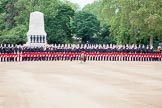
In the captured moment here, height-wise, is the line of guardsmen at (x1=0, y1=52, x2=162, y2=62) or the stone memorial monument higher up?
the stone memorial monument

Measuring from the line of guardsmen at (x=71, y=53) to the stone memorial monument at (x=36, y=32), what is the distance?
11.7 metres

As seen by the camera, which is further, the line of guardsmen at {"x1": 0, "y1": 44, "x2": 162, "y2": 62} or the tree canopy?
the tree canopy

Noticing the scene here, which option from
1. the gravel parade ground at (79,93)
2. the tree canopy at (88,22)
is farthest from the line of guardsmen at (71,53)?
the gravel parade ground at (79,93)

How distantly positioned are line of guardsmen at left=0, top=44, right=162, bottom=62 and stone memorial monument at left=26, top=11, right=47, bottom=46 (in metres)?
11.7

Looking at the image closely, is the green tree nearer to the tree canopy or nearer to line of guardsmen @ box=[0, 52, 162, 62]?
the tree canopy

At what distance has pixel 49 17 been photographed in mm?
60312

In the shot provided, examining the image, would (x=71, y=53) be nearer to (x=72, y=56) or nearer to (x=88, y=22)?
(x=72, y=56)

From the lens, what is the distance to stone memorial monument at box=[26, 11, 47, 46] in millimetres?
50656

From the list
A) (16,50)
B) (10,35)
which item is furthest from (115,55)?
(10,35)

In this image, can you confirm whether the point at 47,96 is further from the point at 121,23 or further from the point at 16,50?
the point at 121,23

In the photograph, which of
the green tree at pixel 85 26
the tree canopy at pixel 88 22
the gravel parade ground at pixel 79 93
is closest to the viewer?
the gravel parade ground at pixel 79 93

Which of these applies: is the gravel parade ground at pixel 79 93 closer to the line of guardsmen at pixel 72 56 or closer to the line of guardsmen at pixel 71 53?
the line of guardsmen at pixel 71 53

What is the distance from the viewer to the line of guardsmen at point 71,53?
37156 millimetres

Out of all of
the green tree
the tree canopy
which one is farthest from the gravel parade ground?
the green tree
